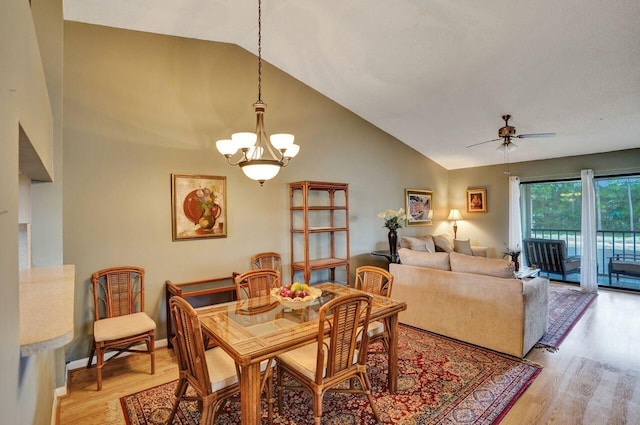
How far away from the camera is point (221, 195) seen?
3.93 m

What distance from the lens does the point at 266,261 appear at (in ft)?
14.0

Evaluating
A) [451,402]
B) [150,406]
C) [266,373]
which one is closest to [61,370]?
[150,406]

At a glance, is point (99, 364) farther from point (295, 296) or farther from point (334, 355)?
point (334, 355)

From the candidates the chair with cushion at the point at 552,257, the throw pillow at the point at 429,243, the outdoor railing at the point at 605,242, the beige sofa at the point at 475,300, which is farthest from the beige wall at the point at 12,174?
the outdoor railing at the point at 605,242

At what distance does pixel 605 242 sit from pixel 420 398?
19.3ft

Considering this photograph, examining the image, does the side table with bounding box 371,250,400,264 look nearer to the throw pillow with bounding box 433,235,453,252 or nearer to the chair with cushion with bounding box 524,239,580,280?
the throw pillow with bounding box 433,235,453,252

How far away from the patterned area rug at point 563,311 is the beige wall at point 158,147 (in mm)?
3212

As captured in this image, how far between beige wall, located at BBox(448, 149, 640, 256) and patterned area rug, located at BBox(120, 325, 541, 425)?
413cm

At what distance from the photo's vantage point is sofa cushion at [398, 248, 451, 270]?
3715 millimetres

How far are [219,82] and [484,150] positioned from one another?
15.5 ft

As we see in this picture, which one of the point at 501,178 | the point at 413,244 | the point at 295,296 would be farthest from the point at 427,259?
the point at 501,178

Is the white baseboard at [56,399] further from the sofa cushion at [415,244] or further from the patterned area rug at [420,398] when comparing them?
the sofa cushion at [415,244]

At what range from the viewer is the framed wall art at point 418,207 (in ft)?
20.9

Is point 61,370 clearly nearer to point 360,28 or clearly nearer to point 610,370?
point 360,28
